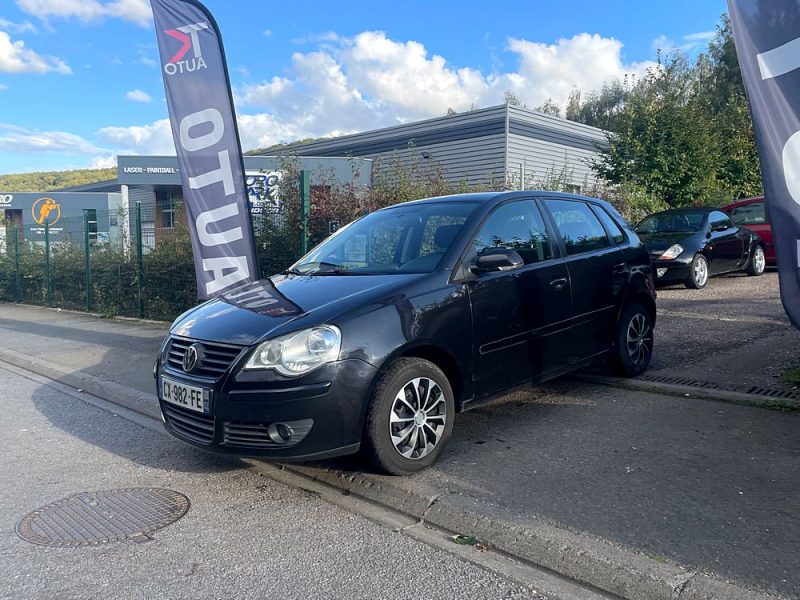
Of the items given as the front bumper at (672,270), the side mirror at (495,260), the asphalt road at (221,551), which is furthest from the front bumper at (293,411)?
the front bumper at (672,270)

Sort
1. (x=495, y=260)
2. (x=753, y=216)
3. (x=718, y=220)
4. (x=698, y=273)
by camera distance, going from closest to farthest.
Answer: (x=495, y=260) < (x=698, y=273) < (x=718, y=220) < (x=753, y=216)

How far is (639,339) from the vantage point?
633 cm

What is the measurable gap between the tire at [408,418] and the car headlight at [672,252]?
8.38m

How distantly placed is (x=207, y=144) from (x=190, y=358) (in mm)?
4201

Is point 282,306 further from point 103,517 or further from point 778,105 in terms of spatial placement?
point 778,105

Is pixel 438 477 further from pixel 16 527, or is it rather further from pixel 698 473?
pixel 16 527

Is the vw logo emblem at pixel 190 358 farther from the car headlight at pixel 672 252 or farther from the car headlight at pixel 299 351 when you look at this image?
the car headlight at pixel 672 252

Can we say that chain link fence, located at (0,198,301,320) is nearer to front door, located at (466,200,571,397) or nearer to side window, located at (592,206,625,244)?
side window, located at (592,206,625,244)

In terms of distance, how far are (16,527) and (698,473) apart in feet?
13.0

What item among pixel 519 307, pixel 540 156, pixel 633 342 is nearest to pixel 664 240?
pixel 633 342

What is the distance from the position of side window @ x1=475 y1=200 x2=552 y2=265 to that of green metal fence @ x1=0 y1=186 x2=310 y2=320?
422 centimetres

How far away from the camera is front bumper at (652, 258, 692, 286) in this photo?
1152 centimetres

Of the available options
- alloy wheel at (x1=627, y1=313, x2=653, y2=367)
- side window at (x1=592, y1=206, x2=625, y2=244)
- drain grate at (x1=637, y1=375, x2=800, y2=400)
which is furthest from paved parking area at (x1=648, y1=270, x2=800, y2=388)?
side window at (x1=592, y1=206, x2=625, y2=244)

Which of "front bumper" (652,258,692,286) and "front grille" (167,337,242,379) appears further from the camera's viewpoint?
"front bumper" (652,258,692,286)
